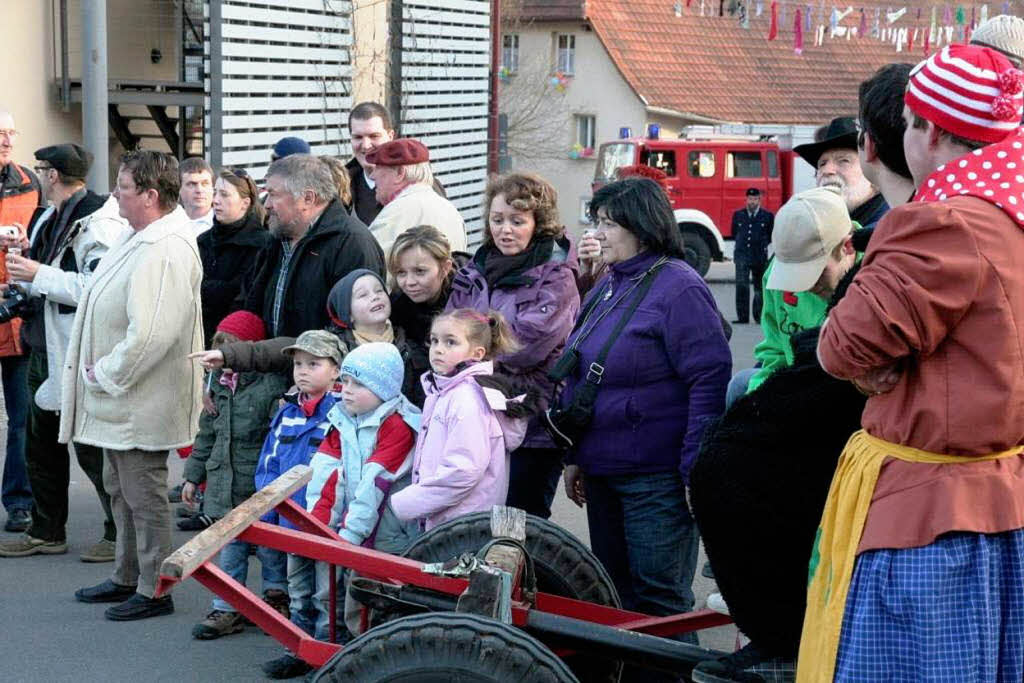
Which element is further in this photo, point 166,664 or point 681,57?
point 681,57

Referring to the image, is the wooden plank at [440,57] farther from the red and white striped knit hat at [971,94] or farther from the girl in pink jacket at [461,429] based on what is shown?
the red and white striped knit hat at [971,94]

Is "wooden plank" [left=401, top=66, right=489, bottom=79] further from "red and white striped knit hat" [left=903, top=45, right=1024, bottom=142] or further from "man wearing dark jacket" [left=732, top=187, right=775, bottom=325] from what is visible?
"red and white striped knit hat" [left=903, top=45, right=1024, bottom=142]

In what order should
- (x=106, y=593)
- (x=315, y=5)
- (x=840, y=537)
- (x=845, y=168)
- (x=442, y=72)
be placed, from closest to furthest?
(x=840, y=537)
(x=845, y=168)
(x=106, y=593)
(x=315, y=5)
(x=442, y=72)

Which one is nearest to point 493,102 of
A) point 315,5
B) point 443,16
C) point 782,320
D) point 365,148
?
point 443,16

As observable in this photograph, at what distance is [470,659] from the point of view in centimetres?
314

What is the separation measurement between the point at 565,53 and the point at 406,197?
30.3 metres

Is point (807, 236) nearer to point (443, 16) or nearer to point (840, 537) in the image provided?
point (840, 537)

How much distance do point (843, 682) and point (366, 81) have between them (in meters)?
13.3

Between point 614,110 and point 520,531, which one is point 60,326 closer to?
point 520,531

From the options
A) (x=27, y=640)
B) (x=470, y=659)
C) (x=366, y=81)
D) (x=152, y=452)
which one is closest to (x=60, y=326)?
(x=152, y=452)

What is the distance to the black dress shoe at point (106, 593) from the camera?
6.02 meters

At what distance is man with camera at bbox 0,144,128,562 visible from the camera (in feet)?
21.1

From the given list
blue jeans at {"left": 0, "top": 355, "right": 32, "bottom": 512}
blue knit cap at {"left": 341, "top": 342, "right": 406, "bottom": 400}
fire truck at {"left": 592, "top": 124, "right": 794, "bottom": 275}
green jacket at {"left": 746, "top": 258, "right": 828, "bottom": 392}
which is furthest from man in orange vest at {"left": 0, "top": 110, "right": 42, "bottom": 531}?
Answer: fire truck at {"left": 592, "top": 124, "right": 794, "bottom": 275}

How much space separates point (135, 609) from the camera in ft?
19.1
